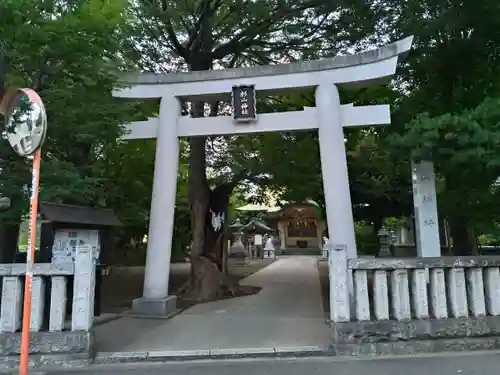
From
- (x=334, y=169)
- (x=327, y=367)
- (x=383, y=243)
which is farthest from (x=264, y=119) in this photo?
(x=383, y=243)

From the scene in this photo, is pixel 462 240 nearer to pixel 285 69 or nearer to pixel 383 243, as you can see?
pixel 285 69

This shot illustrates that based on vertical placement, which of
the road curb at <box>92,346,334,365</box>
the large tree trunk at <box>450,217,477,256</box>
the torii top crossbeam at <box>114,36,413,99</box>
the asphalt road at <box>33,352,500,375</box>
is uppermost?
the torii top crossbeam at <box>114,36,413,99</box>

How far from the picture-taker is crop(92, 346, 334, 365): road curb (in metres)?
6.34

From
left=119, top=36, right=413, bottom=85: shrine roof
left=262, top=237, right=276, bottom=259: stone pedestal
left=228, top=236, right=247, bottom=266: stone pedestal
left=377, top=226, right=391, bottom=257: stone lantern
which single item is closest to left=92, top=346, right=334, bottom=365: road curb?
left=119, top=36, right=413, bottom=85: shrine roof

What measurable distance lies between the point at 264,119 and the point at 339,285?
4.44 meters

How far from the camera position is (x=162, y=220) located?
9.71 metres

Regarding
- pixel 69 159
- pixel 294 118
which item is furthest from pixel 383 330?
pixel 69 159

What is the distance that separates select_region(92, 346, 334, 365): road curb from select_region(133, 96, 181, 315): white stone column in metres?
2.83

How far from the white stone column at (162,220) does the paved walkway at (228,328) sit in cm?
45

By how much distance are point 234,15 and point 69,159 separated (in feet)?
19.6

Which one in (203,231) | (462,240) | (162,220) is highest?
(162,220)

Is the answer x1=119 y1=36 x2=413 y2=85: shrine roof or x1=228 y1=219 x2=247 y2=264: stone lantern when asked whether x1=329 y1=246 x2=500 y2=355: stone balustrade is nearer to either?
x1=119 y1=36 x2=413 y2=85: shrine roof

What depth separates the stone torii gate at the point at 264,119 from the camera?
902cm

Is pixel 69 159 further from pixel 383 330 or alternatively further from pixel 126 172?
pixel 383 330
